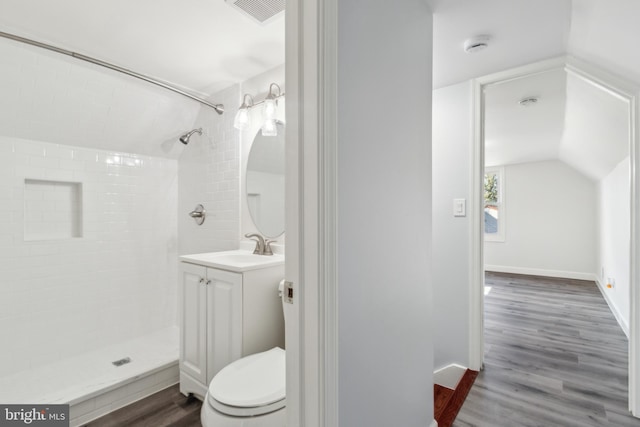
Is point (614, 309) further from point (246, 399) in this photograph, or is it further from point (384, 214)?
point (246, 399)

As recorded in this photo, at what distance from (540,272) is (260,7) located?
6.12m

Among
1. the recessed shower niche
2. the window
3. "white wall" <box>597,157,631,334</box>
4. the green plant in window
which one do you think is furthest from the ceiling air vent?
the green plant in window

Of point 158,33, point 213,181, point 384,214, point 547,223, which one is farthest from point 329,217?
point 547,223

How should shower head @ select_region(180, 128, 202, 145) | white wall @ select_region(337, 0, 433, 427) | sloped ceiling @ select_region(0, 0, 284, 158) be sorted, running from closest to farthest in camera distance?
white wall @ select_region(337, 0, 433, 427) → sloped ceiling @ select_region(0, 0, 284, 158) → shower head @ select_region(180, 128, 202, 145)

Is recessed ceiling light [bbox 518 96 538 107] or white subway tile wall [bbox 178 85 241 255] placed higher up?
recessed ceiling light [bbox 518 96 538 107]

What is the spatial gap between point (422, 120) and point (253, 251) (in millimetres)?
1501

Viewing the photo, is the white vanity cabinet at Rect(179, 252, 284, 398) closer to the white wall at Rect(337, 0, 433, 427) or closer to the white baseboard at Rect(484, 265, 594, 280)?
the white wall at Rect(337, 0, 433, 427)

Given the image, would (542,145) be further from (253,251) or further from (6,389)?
(6,389)

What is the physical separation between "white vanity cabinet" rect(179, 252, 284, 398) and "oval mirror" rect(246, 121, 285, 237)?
18.8 inches

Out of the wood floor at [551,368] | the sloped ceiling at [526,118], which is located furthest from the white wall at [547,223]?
the wood floor at [551,368]

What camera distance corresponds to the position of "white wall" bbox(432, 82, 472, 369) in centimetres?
212

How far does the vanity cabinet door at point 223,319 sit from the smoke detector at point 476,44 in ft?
5.79

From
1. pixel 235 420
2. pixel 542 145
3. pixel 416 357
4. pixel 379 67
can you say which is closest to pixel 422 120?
pixel 379 67

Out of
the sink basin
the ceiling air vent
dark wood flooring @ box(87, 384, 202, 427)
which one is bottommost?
dark wood flooring @ box(87, 384, 202, 427)
